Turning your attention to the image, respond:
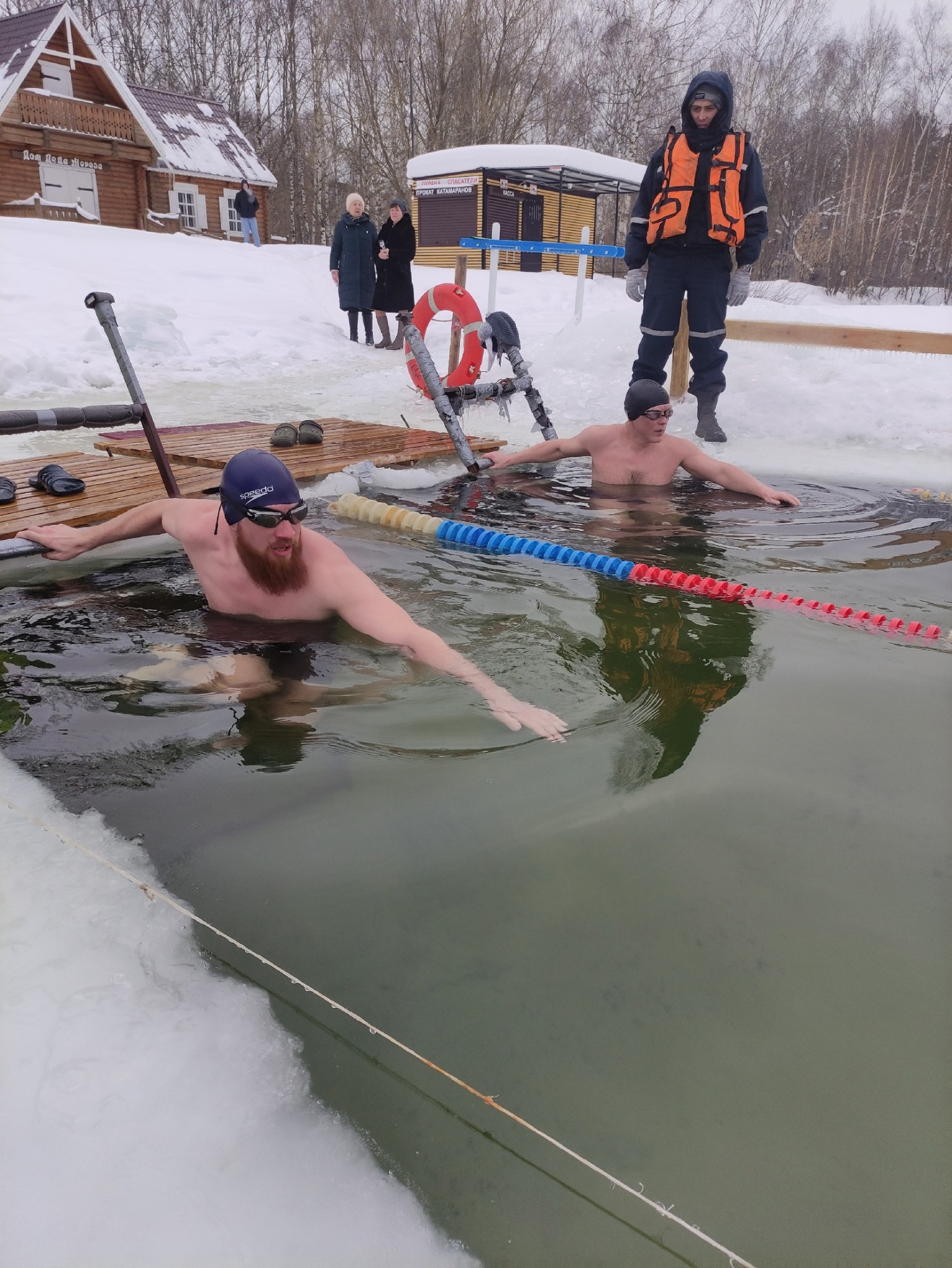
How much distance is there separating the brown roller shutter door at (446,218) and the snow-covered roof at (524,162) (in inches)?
31.9

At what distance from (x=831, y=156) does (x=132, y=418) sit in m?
32.3

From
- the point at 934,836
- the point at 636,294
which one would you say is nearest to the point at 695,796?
the point at 934,836

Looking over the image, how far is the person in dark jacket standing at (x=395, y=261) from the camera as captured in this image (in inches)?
466

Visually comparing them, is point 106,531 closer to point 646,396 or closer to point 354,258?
point 646,396

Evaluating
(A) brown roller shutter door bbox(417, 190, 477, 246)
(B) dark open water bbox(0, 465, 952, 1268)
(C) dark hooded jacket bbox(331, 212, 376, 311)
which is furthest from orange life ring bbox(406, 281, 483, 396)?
(A) brown roller shutter door bbox(417, 190, 477, 246)

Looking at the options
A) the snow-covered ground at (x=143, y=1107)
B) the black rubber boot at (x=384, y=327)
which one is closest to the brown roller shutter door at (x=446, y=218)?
the black rubber boot at (x=384, y=327)

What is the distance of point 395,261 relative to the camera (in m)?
12.0

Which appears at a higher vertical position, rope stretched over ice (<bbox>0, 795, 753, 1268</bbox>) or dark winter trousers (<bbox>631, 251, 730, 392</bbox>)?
dark winter trousers (<bbox>631, 251, 730, 392</bbox>)

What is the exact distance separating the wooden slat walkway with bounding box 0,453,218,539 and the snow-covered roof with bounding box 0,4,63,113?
22.8 metres

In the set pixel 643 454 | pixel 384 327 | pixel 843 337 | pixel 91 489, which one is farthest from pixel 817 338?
pixel 384 327

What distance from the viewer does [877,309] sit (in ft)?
50.6

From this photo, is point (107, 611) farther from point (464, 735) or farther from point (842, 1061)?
point (842, 1061)

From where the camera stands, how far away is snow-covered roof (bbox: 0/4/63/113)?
2252 centimetres

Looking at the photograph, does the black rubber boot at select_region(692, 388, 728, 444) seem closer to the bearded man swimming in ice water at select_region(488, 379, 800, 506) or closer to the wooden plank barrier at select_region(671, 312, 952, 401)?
the wooden plank barrier at select_region(671, 312, 952, 401)
